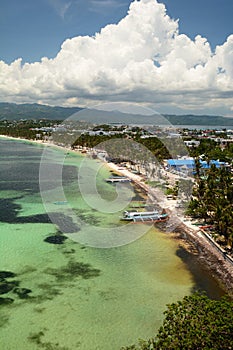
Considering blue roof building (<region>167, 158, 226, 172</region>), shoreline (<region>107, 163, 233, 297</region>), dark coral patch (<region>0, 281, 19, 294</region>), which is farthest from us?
blue roof building (<region>167, 158, 226, 172</region>)

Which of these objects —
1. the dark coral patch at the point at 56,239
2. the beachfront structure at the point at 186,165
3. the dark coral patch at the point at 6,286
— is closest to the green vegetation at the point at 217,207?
the dark coral patch at the point at 56,239

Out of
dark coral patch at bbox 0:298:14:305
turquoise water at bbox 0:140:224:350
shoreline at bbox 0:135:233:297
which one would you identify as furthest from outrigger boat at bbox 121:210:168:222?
dark coral patch at bbox 0:298:14:305

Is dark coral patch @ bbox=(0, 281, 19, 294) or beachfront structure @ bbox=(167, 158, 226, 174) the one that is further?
beachfront structure @ bbox=(167, 158, 226, 174)

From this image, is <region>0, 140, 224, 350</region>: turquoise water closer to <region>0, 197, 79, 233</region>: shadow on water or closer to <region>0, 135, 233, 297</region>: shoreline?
<region>0, 197, 79, 233</region>: shadow on water

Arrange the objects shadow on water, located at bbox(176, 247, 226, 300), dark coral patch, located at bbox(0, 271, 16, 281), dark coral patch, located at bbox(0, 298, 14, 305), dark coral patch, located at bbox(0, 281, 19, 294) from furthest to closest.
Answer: dark coral patch, located at bbox(0, 271, 16, 281)
shadow on water, located at bbox(176, 247, 226, 300)
dark coral patch, located at bbox(0, 281, 19, 294)
dark coral patch, located at bbox(0, 298, 14, 305)

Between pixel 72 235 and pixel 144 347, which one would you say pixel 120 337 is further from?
pixel 72 235

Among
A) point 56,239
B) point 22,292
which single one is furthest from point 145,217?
point 22,292
